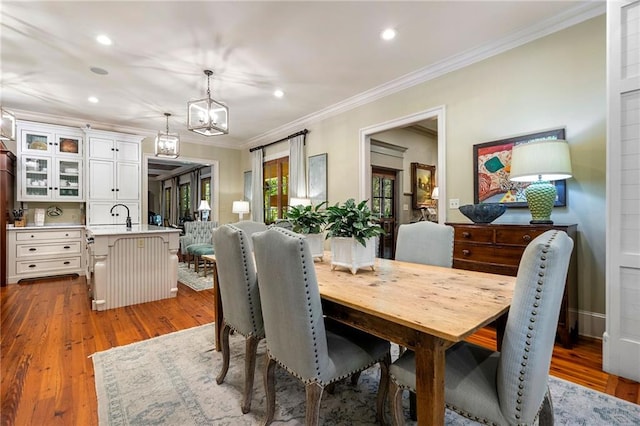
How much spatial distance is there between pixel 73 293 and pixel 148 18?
360 cm

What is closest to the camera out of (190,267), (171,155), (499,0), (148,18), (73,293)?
(499,0)

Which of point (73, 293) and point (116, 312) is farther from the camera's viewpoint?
point (73, 293)

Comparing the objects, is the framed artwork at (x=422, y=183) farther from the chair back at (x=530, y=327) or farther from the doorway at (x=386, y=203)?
the chair back at (x=530, y=327)

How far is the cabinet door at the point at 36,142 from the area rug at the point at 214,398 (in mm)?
4362

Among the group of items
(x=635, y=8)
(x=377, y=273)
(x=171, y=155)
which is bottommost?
(x=377, y=273)

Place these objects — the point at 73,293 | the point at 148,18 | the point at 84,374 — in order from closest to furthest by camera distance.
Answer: the point at 84,374 < the point at 148,18 < the point at 73,293

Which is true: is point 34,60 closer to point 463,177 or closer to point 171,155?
point 171,155

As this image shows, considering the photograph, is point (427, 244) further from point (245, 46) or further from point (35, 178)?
point (35, 178)

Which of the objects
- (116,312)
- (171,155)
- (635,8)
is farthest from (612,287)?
(171,155)

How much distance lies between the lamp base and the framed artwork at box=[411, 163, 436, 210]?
11.4 ft

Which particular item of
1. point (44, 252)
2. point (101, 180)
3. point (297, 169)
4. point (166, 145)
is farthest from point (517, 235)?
point (44, 252)

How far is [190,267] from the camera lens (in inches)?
225

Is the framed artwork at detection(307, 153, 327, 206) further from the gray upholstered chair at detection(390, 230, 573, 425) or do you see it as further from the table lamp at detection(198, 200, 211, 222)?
the gray upholstered chair at detection(390, 230, 573, 425)

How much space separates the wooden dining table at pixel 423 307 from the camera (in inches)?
38.9
